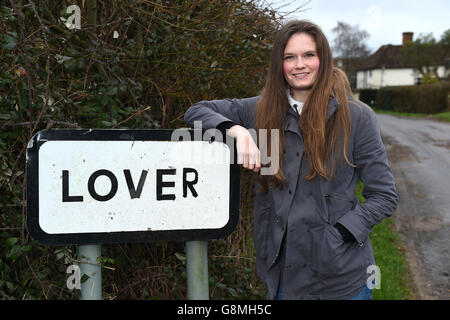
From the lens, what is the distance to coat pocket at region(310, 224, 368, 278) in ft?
6.56

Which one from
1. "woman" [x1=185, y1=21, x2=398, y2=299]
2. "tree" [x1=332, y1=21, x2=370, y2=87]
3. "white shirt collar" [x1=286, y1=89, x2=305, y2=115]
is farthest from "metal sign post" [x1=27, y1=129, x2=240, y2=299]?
"tree" [x1=332, y1=21, x2=370, y2=87]

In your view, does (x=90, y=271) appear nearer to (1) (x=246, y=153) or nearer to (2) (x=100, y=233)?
(2) (x=100, y=233)

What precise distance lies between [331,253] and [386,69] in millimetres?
59962

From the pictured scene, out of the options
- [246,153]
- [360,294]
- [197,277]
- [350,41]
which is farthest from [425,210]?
[350,41]

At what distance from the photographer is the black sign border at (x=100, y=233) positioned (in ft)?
4.68

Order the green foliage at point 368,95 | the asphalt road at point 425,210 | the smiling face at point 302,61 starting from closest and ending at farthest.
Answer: the smiling face at point 302,61 < the asphalt road at point 425,210 < the green foliage at point 368,95

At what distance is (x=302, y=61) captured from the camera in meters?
2.12

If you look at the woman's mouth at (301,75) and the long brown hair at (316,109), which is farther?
the woman's mouth at (301,75)

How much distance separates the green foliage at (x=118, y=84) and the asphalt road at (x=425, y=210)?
217 cm

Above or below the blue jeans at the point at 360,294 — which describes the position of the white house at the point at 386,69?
above

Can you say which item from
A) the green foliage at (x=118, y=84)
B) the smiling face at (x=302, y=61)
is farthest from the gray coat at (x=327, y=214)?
the green foliage at (x=118, y=84)

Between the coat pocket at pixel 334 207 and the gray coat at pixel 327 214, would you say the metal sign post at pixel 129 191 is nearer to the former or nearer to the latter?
the gray coat at pixel 327 214

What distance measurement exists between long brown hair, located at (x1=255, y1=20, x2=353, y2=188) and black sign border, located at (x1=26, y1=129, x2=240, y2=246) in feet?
1.79

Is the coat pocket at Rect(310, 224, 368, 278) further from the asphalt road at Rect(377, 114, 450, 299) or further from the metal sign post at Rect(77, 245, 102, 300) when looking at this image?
the asphalt road at Rect(377, 114, 450, 299)
